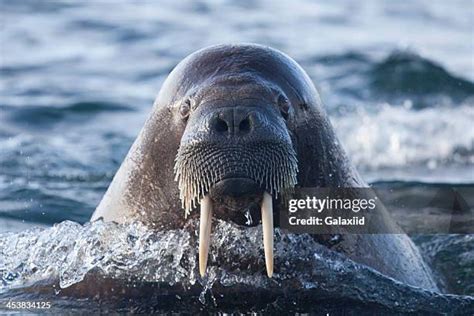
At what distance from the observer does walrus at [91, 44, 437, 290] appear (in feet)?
18.4

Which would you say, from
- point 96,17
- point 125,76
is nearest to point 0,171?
point 125,76

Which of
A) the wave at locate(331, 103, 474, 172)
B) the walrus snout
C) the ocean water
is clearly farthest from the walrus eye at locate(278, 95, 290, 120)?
the wave at locate(331, 103, 474, 172)

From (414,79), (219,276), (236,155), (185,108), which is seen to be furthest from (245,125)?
(414,79)

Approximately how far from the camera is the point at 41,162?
37.8ft

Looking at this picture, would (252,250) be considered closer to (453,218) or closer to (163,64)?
(453,218)

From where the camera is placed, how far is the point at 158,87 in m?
15.1

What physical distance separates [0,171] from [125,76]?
190 inches

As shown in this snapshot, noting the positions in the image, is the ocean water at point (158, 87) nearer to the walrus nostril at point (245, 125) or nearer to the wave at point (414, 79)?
the wave at point (414, 79)

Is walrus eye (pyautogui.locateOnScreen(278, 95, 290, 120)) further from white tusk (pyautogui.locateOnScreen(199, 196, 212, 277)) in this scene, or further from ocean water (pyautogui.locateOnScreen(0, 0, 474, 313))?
ocean water (pyautogui.locateOnScreen(0, 0, 474, 313))

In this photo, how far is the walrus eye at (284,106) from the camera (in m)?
6.02

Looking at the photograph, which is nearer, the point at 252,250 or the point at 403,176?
the point at 252,250

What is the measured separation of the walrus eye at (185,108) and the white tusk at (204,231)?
62 centimetres

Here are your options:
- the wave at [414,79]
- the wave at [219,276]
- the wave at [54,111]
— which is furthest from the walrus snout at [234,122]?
the wave at [414,79]

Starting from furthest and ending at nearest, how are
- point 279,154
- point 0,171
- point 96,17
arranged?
point 96,17 < point 0,171 < point 279,154
